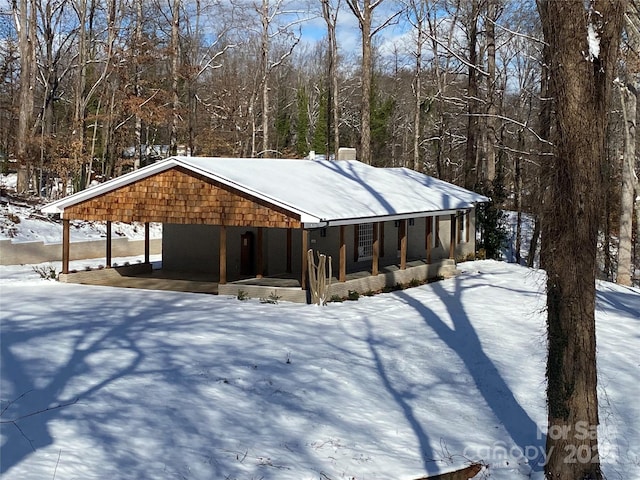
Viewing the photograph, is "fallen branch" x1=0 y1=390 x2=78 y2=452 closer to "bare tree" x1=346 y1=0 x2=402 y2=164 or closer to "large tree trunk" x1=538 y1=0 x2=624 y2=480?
"large tree trunk" x1=538 y1=0 x2=624 y2=480

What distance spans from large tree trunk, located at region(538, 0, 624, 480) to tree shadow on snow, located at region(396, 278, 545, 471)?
982 mm

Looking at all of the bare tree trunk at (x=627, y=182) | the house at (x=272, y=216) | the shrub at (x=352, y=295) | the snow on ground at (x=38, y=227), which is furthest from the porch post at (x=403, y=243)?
the snow on ground at (x=38, y=227)

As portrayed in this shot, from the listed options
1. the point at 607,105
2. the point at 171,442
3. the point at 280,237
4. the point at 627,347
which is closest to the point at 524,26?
the point at 280,237

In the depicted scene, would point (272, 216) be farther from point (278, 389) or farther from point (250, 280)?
point (278, 389)

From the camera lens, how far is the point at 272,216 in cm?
1589

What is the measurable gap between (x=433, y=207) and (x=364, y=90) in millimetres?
7944

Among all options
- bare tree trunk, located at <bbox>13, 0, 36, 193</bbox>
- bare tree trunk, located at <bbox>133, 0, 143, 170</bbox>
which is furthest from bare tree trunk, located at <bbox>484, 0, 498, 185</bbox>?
bare tree trunk, located at <bbox>13, 0, 36, 193</bbox>

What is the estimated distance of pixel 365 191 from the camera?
2022cm

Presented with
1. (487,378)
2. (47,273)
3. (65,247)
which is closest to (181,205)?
(65,247)

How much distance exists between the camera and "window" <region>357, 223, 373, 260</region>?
69.1 ft

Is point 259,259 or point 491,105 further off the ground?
point 491,105

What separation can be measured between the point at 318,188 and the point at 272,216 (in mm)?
3017

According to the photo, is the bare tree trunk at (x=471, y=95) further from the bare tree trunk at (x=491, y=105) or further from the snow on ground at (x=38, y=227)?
the snow on ground at (x=38, y=227)

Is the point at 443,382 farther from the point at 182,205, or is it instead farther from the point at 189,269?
the point at 189,269
